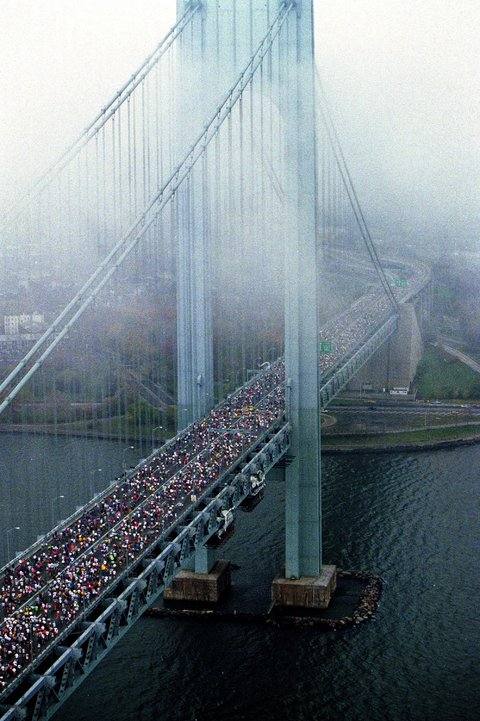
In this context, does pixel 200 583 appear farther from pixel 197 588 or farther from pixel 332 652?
pixel 332 652

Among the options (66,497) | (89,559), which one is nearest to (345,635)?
(89,559)

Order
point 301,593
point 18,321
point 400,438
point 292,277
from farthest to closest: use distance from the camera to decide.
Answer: point 400,438 → point 18,321 → point 301,593 → point 292,277

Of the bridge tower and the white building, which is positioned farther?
the white building

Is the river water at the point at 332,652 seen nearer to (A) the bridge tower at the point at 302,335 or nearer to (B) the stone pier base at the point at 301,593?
(B) the stone pier base at the point at 301,593

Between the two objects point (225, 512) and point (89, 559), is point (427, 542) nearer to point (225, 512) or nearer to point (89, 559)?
point (225, 512)

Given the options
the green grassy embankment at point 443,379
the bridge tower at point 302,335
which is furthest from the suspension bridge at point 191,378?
the green grassy embankment at point 443,379

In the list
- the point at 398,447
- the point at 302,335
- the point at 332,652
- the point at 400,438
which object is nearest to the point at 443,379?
the point at 400,438

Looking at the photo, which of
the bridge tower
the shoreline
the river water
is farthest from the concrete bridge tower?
the shoreline

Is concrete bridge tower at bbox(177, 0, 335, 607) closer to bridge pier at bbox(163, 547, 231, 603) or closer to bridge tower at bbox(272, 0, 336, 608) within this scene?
bridge tower at bbox(272, 0, 336, 608)
